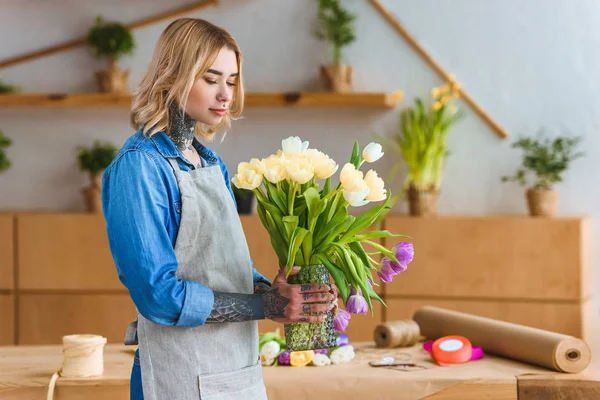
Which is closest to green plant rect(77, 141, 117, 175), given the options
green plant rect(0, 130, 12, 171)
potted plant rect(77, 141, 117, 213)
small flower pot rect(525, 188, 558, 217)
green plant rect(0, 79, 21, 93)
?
potted plant rect(77, 141, 117, 213)

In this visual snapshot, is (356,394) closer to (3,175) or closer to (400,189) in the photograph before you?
(400,189)

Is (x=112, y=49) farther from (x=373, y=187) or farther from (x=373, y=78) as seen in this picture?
(x=373, y=187)

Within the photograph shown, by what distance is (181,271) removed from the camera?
1.60 m

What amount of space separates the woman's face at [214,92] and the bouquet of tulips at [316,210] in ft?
0.46

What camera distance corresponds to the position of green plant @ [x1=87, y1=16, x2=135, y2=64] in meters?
4.63

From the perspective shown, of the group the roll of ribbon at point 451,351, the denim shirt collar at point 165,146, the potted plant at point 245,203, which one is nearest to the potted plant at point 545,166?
the potted plant at point 245,203

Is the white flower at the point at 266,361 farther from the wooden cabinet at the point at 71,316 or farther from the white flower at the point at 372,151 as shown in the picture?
the wooden cabinet at the point at 71,316

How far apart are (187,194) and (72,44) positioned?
11.5 feet

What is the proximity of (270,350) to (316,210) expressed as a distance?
894 millimetres

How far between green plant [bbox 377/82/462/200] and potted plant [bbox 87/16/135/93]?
160 cm

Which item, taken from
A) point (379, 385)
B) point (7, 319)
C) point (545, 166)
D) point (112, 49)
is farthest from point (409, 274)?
point (7, 319)

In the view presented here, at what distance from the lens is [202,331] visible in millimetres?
1615

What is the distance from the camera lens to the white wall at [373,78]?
443 centimetres

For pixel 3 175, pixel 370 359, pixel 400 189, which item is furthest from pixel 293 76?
pixel 370 359
